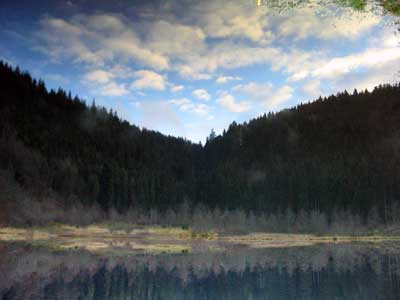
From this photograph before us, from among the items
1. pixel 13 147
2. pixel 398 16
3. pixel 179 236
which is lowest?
pixel 179 236

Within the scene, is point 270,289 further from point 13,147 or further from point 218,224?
point 13,147

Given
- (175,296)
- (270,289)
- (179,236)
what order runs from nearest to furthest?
(175,296), (270,289), (179,236)

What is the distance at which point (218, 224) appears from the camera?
163m

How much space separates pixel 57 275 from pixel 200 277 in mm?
10255

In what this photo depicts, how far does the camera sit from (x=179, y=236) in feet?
453

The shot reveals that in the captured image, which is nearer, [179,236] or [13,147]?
[179,236]

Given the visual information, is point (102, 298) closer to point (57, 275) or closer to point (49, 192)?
point (57, 275)

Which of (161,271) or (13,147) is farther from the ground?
(13,147)

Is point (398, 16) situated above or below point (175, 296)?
Answer: above

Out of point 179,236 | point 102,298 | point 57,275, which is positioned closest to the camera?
point 102,298

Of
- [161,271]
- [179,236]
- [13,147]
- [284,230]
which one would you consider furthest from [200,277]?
[13,147]

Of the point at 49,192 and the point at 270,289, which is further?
the point at 49,192

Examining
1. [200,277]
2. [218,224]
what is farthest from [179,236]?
[200,277]

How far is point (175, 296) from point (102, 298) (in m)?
4.12
